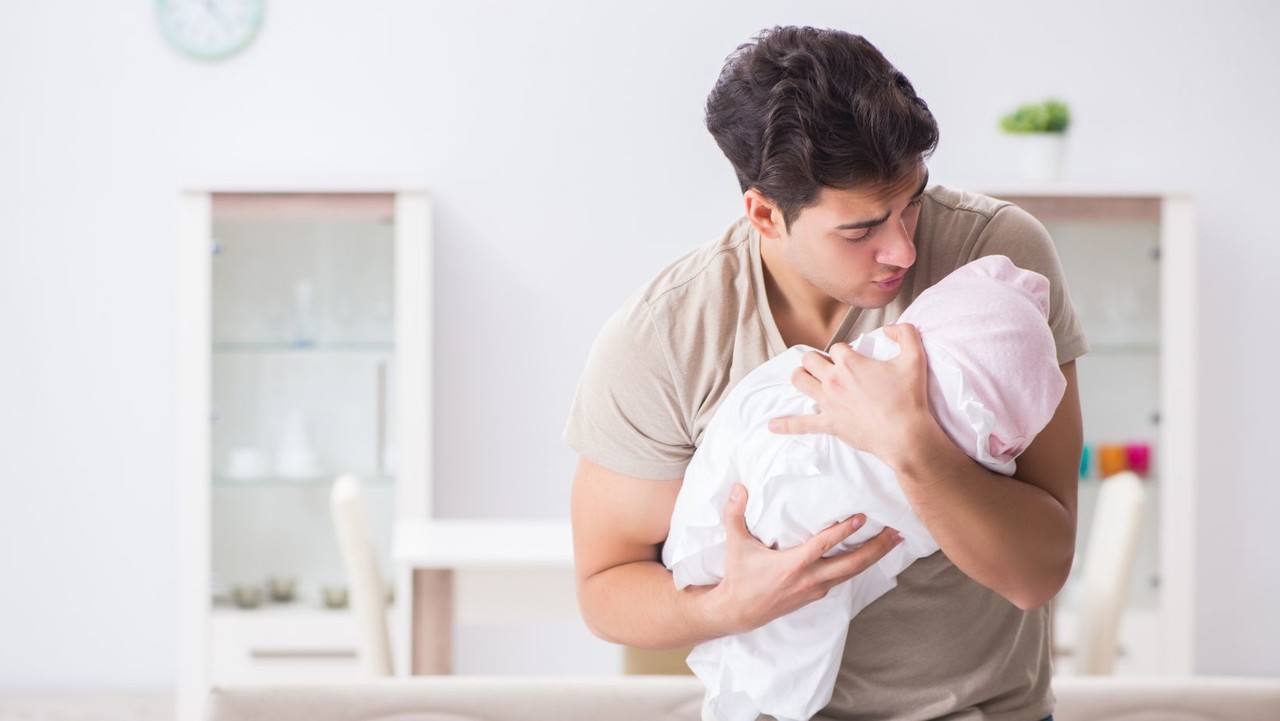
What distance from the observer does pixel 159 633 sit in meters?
3.74

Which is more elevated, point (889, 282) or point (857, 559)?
point (889, 282)

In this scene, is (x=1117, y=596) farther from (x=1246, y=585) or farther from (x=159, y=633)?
(x=159, y=633)

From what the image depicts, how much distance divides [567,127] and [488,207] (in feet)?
1.13

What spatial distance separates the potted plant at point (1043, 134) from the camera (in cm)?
344

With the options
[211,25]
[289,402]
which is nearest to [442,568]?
[289,402]

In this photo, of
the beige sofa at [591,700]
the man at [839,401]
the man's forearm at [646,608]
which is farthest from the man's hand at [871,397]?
the beige sofa at [591,700]

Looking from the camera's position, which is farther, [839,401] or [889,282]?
[889,282]

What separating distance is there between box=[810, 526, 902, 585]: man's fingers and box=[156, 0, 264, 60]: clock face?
123 inches

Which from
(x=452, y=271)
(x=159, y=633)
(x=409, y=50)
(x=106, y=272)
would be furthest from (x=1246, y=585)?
→ (x=106, y=272)

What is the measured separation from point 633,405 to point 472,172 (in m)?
2.61

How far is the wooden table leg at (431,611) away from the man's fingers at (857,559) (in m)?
1.62

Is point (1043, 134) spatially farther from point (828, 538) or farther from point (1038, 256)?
point (828, 538)

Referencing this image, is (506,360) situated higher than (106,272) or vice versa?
(106,272)

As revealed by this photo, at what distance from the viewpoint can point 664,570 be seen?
4.21 ft
